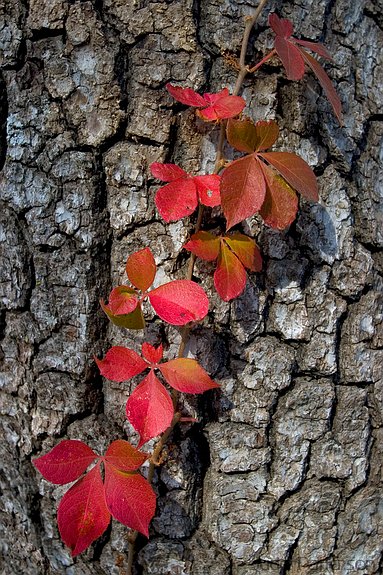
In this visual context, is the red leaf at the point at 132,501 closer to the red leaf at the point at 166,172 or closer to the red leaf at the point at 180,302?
the red leaf at the point at 180,302

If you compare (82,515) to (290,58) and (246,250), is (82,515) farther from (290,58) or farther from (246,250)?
(290,58)

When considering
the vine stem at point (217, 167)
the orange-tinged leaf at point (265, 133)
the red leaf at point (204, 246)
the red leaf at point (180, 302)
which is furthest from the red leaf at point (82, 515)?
the orange-tinged leaf at point (265, 133)

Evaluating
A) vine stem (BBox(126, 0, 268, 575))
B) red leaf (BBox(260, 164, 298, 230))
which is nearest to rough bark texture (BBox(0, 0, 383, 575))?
vine stem (BBox(126, 0, 268, 575))

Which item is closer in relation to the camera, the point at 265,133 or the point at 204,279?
the point at 265,133

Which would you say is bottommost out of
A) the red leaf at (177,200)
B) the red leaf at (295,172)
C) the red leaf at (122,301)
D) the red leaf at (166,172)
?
the red leaf at (122,301)

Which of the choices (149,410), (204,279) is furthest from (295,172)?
(149,410)

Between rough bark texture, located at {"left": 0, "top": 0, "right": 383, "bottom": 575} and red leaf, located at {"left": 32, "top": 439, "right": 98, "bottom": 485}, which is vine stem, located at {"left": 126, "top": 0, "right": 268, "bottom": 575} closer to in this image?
rough bark texture, located at {"left": 0, "top": 0, "right": 383, "bottom": 575}

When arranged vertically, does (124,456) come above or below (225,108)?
below

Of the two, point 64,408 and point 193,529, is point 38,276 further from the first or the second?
point 193,529
